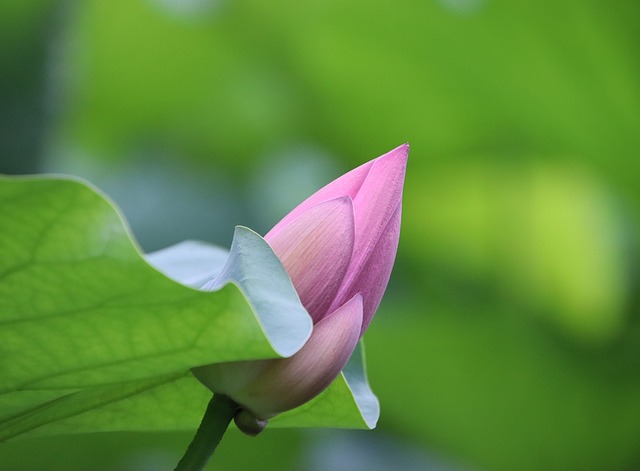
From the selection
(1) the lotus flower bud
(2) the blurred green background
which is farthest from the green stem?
(2) the blurred green background

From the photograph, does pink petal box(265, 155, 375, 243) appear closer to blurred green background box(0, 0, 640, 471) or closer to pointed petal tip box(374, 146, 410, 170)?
pointed petal tip box(374, 146, 410, 170)

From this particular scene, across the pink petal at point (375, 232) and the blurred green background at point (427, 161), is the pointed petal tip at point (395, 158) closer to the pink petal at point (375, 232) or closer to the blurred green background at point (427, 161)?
the pink petal at point (375, 232)

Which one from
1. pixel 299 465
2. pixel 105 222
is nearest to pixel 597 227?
pixel 299 465

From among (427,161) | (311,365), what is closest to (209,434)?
(311,365)

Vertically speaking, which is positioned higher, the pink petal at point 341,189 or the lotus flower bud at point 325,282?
the pink petal at point 341,189

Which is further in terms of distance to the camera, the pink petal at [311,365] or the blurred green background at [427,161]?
the blurred green background at [427,161]

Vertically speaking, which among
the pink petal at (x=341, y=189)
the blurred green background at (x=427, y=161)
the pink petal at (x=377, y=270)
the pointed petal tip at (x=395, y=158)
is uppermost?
the pointed petal tip at (x=395, y=158)

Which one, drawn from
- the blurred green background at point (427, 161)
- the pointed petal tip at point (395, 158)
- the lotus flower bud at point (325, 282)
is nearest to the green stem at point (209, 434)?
the lotus flower bud at point (325, 282)

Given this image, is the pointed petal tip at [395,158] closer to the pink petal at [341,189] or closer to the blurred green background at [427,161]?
the pink petal at [341,189]

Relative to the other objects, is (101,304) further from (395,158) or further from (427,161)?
(427,161)
